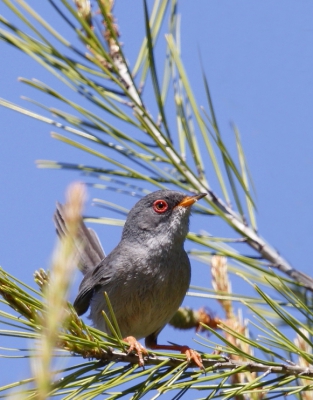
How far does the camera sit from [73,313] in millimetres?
2107

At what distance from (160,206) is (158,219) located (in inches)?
4.4

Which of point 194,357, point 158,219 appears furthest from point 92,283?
point 194,357

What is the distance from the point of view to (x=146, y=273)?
4484 millimetres

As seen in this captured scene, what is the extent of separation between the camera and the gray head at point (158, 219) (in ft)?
16.0

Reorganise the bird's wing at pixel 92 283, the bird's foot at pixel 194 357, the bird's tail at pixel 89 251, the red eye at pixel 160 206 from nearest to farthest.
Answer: the bird's foot at pixel 194 357, the bird's wing at pixel 92 283, the red eye at pixel 160 206, the bird's tail at pixel 89 251

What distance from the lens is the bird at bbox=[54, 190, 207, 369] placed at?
14.4 ft

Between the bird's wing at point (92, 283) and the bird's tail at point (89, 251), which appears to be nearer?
the bird's wing at point (92, 283)

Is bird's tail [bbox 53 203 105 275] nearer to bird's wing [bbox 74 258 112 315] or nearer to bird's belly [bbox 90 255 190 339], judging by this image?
bird's wing [bbox 74 258 112 315]

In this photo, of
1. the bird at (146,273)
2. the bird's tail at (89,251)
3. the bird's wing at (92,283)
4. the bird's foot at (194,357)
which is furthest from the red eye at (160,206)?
the bird's foot at (194,357)

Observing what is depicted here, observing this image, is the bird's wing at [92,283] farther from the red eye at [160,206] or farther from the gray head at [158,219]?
the red eye at [160,206]

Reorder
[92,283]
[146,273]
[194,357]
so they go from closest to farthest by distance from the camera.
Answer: [194,357] < [146,273] < [92,283]

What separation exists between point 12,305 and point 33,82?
155 centimetres

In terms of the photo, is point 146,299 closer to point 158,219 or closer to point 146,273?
point 146,273

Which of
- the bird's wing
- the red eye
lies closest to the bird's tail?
the bird's wing
